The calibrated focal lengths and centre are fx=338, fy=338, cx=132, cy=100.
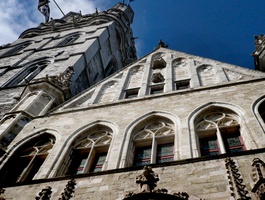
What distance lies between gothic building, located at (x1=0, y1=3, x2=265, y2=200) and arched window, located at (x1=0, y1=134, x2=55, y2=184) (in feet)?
0.09

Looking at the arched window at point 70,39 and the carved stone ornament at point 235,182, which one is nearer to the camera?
the carved stone ornament at point 235,182

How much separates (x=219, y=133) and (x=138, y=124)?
205 cm

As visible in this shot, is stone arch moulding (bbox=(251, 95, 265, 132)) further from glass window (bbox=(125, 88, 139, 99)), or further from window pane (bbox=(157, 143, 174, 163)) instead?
glass window (bbox=(125, 88, 139, 99))

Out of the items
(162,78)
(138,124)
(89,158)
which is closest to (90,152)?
(89,158)

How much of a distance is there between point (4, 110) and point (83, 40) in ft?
31.5

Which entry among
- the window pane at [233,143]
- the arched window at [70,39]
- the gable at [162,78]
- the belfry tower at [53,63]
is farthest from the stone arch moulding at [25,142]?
the arched window at [70,39]

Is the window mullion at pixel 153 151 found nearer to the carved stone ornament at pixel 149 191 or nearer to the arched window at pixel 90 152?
the arched window at pixel 90 152

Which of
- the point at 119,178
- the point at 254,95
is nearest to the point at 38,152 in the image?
the point at 119,178

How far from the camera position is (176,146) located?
6.98m

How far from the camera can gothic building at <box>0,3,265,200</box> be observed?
5.68 m

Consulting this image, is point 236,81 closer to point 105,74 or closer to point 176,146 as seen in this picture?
point 176,146

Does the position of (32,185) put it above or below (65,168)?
below

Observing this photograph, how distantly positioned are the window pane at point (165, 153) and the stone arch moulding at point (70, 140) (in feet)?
3.62

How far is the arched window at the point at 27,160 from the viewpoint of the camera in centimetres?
769
